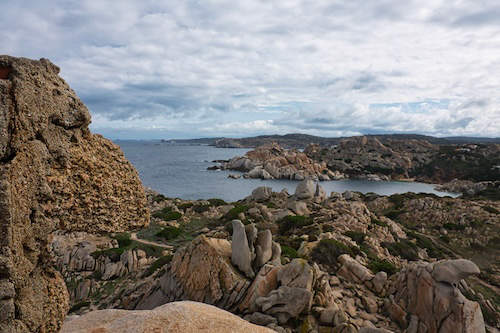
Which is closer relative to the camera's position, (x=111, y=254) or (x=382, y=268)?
(x=382, y=268)

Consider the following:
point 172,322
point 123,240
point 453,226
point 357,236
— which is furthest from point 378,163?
point 172,322

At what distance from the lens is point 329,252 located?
69.6 feet

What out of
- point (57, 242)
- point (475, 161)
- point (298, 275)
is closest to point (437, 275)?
point (298, 275)

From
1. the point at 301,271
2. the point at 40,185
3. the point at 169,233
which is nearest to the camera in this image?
the point at 40,185

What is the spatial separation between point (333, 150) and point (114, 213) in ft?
527

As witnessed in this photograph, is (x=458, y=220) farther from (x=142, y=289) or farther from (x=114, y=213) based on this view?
(x=114, y=213)

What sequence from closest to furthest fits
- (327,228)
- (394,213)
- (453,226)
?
(327,228) → (453,226) → (394,213)

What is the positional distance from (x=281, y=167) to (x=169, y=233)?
9718cm

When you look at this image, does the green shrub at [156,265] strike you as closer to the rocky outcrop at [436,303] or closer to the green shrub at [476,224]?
the rocky outcrop at [436,303]

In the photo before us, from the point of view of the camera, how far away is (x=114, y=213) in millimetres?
7395

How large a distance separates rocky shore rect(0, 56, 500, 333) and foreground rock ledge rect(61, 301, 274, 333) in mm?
43

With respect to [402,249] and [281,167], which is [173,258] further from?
[281,167]

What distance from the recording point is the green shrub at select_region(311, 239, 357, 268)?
20531 mm

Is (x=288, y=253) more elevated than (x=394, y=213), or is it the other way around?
(x=288, y=253)
